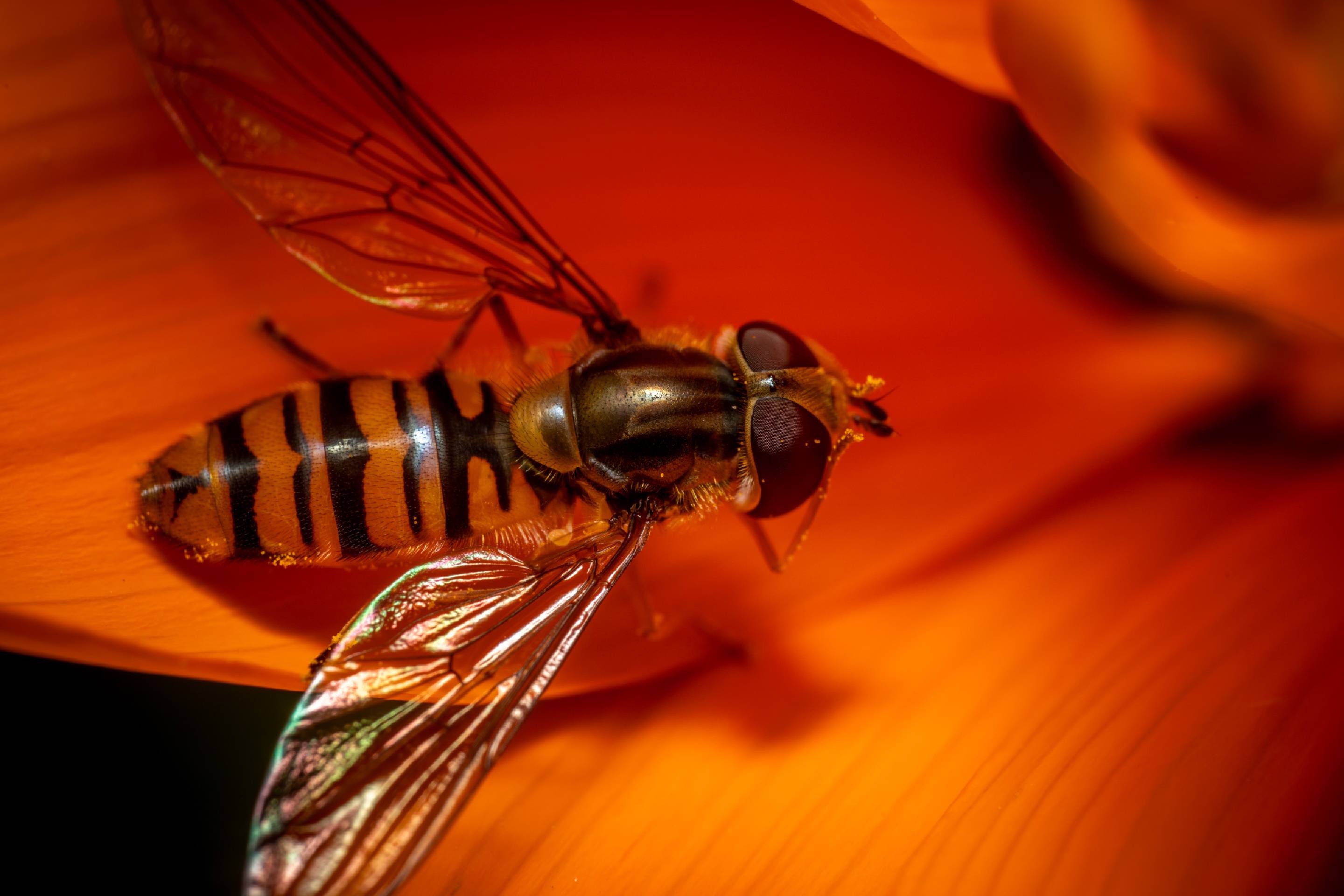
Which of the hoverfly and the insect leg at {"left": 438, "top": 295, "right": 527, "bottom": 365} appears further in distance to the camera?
the insect leg at {"left": 438, "top": 295, "right": 527, "bottom": 365}

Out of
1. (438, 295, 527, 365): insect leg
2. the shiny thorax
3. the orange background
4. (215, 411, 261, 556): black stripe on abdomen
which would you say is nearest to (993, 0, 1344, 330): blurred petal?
the orange background

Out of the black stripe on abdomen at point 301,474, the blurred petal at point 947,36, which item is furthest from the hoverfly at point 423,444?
the blurred petal at point 947,36

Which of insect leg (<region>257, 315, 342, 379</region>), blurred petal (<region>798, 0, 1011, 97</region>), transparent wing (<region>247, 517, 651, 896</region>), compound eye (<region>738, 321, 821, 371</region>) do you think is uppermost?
blurred petal (<region>798, 0, 1011, 97</region>)

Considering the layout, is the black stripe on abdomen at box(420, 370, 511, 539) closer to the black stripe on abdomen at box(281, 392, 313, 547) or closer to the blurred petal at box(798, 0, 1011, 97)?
the black stripe on abdomen at box(281, 392, 313, 547)

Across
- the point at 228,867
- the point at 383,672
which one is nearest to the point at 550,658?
the point at 383,672

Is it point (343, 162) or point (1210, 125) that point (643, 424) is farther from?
point (1210, 125)

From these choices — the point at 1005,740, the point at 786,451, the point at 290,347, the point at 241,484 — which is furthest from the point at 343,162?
the point at 1005,740

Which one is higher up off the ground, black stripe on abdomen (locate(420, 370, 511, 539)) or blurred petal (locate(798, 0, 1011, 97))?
blurred petal (locate(798, 0, 1011, 97))

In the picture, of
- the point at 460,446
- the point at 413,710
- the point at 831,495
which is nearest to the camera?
the point at 413,710
